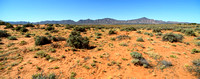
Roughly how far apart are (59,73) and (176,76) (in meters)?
7.03

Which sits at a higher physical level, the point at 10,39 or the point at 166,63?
the point at 10,39

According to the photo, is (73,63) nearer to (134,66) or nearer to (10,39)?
(134,66)

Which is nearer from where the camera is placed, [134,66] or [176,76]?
[176,76]

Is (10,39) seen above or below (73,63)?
above

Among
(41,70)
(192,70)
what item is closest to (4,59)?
(41,70)

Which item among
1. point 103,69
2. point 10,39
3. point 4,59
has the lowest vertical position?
point 103,69

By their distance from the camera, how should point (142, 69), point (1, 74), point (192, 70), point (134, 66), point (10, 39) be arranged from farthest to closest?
1. point (10, 39)
2. point (134, 66)
3. point (142, 69)
4. point (192, 70)
5. point (1, 74)

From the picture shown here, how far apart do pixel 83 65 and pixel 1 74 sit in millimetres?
4658

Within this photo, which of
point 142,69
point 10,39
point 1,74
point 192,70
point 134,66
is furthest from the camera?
point 10,39

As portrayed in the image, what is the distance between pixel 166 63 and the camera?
5.80 meters

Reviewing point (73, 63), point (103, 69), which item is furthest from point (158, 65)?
point (73, 63)

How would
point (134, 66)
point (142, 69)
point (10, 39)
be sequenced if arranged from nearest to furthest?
1. point (142, 69)
2. point (134, 66)
3. point (10, 39)

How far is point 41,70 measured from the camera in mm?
5199

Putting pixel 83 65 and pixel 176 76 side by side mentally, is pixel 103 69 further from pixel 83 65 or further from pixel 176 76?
pixel 176 76
